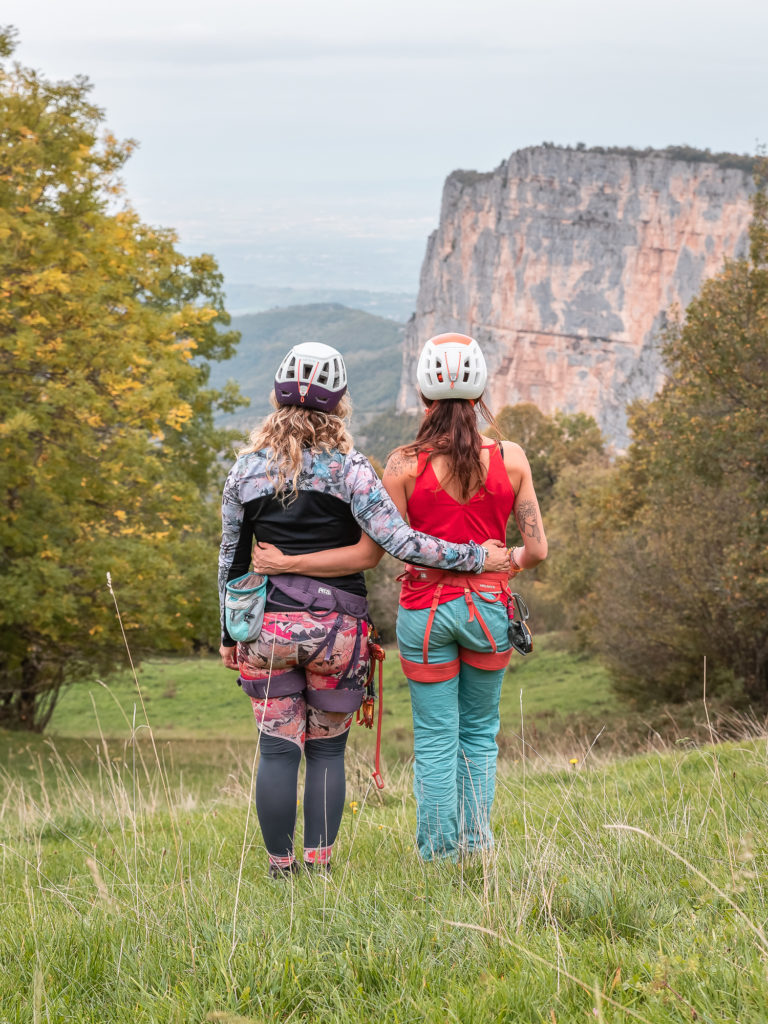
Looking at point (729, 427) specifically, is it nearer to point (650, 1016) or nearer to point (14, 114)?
point (14, 114)

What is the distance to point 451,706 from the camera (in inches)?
131

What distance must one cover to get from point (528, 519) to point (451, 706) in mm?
746

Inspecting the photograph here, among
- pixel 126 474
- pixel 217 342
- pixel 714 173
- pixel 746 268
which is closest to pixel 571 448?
pixel 217 342

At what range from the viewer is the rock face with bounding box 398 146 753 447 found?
106m

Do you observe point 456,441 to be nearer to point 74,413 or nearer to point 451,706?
point 451,706

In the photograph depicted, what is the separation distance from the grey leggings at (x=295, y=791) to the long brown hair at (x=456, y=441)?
3.37ft

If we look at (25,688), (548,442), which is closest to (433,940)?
(25,688)

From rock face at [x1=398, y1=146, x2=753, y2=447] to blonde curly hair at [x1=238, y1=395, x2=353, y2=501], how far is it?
10400cm

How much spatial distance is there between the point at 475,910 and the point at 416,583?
4.12 feet

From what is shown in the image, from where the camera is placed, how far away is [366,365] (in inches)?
7653

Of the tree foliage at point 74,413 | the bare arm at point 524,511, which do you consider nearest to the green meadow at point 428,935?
the bare arm at point 524,511

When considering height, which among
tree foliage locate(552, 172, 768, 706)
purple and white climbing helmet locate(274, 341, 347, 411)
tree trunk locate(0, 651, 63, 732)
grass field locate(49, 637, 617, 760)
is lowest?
grass field locate(49, 637, 617, 760)

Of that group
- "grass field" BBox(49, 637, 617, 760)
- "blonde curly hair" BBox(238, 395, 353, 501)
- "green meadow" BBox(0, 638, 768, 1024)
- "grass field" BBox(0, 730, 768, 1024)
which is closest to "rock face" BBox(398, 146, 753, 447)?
"grass field" BBox(49, 637, 617, 760)

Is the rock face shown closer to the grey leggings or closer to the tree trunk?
the tree trunk
